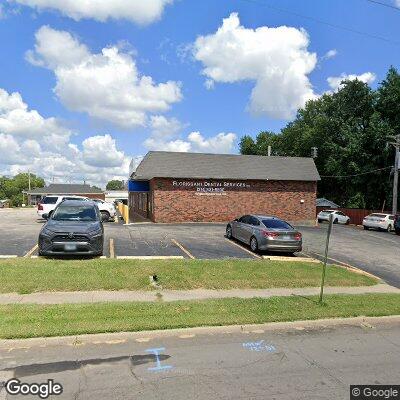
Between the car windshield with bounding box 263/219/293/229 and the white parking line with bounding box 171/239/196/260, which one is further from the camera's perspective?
the car windshield with bounding box 263/219/293/229

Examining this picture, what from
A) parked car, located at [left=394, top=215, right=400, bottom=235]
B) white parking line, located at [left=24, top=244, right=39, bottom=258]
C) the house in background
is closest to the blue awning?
white parking line, located at [left=24, top=244, right=39, bottom=258]

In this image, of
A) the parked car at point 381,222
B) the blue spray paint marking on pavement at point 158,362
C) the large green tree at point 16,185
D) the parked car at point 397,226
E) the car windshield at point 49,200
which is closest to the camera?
the blue spray paint marking on pavement at point 158,362

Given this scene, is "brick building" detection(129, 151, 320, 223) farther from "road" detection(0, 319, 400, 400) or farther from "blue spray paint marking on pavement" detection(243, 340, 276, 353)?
"blue spray paint marking on pavement" detection(243, 340, 276, 353)

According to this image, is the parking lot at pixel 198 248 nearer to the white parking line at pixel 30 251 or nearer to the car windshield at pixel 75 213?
the white parking line at pixel 30 251

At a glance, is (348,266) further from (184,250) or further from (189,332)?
(189,332)

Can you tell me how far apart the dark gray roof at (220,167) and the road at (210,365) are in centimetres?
2138

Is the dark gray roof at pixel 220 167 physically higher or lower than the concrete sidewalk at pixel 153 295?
higher

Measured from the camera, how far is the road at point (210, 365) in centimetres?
496

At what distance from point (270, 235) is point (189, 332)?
8.83 meters

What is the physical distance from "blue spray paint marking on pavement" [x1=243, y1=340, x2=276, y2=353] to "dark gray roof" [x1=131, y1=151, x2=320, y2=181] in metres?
21.4

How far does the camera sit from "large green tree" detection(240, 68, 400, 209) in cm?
4559

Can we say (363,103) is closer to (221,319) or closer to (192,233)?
(192,233)

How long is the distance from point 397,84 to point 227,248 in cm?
3835

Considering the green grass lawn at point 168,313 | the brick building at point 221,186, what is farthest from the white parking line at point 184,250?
the brick building at point 221,186
